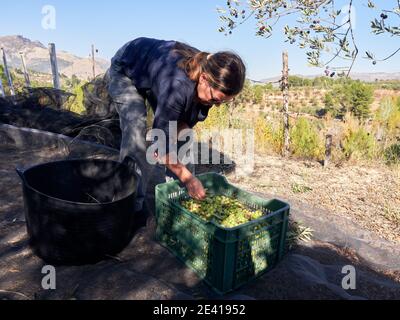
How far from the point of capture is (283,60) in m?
5.63

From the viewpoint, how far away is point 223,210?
2428mm

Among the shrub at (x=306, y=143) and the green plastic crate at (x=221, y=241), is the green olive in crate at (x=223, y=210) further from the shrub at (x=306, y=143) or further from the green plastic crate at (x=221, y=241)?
the shrub at (x=306, y=143)

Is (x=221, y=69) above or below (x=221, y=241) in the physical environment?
above

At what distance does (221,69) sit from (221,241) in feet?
3.37

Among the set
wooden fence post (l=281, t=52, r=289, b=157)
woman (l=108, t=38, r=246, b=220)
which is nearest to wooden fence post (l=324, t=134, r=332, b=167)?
wooden fence post (l=281, t=52, r=289, b=157)

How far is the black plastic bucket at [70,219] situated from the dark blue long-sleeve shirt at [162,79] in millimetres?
611

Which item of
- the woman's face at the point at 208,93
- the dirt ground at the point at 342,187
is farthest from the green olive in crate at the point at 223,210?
the dirt ground at the point at 342,187

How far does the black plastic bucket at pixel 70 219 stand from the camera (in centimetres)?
199

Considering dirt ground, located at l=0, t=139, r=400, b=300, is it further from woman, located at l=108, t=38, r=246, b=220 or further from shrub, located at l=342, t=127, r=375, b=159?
shrub, located at l=342, t=127, r=375, b=159

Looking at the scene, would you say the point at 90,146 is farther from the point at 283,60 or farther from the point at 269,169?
the point at 283,60

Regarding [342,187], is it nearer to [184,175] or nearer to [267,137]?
[267,137]

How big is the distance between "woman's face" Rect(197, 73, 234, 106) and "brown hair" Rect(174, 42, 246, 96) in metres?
0.03

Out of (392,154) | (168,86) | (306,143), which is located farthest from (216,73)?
(392,154)

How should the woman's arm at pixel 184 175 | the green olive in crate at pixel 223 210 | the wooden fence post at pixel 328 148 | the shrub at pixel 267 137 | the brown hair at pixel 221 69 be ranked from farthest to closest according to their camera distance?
the shrub at pixel 267 137 < the wooden fence post at pixel 328 148 < the green olive in crate at pixel 223 210 < the woman's arm at pixel 184 175 < the brown hair at pixel 221 69
